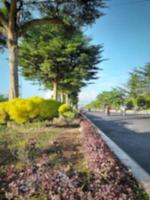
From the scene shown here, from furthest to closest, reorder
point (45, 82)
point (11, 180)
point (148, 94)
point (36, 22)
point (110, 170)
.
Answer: point (148, 94) < point (45, 82) < point (36, 22) < point (110, 170) < point (11, 180)

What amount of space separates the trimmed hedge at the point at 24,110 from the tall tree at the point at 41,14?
151 inches

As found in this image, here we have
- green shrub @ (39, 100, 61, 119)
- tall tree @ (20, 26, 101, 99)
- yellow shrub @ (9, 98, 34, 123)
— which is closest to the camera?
yellow shrub @ (9, 98, 34, 123)

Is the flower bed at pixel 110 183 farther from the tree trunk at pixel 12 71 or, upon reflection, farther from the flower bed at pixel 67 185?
the tree trunk at pixel 12 71

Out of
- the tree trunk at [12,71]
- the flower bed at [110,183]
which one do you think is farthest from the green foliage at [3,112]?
the flower bed at [110,183]

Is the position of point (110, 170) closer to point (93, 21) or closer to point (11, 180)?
point (11, 180)

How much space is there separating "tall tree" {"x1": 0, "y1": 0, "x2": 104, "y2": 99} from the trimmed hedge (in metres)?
3.83

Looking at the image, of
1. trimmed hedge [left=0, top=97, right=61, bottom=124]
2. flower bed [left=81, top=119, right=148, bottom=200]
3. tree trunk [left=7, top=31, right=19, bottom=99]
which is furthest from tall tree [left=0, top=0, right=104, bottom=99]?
flower bed [left=81, top=119, right=148, bottom=200]

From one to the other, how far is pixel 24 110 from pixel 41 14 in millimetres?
9719

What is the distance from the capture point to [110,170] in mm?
6453

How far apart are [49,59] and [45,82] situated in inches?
249

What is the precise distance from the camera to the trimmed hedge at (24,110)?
16.6 meters

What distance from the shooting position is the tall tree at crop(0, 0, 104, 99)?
21438 mm

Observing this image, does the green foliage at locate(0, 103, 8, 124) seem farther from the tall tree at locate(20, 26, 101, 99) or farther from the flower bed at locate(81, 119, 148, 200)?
the tall tree at locate(20, 26, 101, 99)

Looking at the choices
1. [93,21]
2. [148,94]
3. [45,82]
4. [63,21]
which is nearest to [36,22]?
[63,21]
